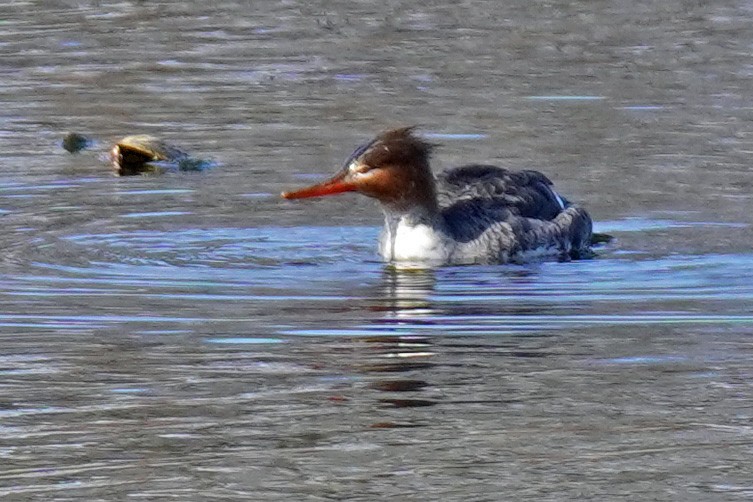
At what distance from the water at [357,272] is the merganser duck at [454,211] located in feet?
0.95

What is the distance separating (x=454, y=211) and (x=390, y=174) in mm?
553

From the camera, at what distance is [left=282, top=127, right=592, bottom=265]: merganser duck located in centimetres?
1093

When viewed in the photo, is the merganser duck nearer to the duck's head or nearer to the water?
the duck's head

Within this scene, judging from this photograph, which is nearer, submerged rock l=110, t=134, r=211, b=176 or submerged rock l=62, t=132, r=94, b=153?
submerged rock l=110, t=134, r=211, b=176

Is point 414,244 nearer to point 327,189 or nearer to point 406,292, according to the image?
point 327,189

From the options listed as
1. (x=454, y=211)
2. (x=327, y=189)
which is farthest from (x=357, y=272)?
(x=454, y=211)

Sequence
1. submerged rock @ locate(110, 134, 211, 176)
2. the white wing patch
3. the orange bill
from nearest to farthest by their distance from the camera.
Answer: the orange bill
the white wing patch
submerged rock @ locate(110, 134, 211, 176)

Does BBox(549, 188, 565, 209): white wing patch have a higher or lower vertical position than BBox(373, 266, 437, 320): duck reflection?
higher

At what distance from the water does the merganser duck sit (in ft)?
0.95

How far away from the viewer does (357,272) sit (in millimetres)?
10414

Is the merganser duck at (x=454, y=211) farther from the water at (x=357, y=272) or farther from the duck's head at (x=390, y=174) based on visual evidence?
the water at (x=357, y=272)

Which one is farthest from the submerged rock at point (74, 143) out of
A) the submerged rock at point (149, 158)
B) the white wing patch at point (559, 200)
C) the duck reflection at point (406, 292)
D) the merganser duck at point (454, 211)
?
the duck reflection at point (406, 292)

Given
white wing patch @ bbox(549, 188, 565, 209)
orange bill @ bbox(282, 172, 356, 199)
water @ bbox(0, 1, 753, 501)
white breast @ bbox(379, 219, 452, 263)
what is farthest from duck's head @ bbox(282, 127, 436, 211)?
white wing patch @ bbox(549, 188, 565, 209)

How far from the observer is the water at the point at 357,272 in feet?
20.7
